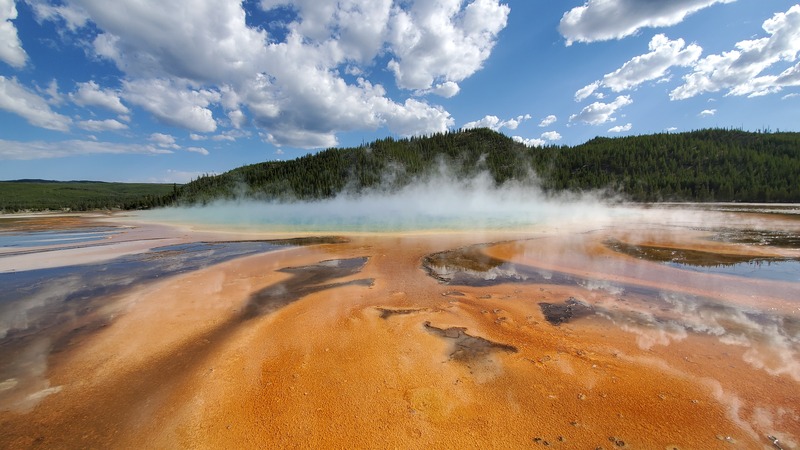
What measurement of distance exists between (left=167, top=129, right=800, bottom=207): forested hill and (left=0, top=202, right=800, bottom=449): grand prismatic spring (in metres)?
83.7

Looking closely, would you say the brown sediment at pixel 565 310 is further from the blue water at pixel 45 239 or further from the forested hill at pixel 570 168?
the forested hill at pixel 570 168

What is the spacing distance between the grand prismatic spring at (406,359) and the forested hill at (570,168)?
8370 cm

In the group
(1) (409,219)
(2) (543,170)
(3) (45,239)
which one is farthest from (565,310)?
(2) (543,170)

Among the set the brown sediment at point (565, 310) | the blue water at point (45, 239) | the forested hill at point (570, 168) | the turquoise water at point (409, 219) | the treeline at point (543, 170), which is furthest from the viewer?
the treeline at point (543, 170)

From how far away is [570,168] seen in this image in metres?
104

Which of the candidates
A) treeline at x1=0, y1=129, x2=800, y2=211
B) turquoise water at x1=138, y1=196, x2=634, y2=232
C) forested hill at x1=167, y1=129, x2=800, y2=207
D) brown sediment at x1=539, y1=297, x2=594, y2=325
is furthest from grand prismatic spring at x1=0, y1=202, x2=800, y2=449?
forested hill at x1=167, y1=129, x2=800, y2=207

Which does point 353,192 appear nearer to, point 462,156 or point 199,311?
point 462,156

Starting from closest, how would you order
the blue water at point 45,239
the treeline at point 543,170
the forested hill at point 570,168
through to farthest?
the blue water at point 45,239, the forested hill at point 570,168, the treeline at point 543,170

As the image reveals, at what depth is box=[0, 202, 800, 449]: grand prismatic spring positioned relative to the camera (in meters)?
3.88

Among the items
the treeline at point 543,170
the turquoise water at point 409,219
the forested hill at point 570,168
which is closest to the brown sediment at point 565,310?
the turquoise water at point 409,219

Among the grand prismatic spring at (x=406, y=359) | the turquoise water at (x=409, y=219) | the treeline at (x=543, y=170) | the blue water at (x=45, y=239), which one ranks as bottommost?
the grand prismatic spring at (x=406, y=359)

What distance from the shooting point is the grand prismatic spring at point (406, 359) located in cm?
388

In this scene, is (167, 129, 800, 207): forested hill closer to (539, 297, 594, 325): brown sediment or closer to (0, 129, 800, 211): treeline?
(0, 129, 800, 211): treeline

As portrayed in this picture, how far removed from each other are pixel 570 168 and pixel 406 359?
113 m
